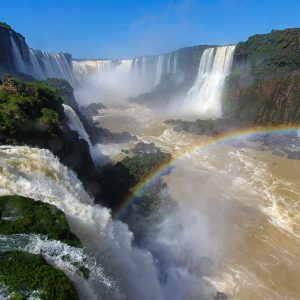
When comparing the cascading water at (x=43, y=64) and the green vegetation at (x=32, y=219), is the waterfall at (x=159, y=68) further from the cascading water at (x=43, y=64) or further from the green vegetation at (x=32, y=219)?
the green vegetation at (x=32, y=219)

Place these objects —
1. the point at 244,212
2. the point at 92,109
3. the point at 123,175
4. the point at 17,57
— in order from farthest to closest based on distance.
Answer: the point at 92,109 < the point at 17,57 < the point at 123,175 < the point at 244,212

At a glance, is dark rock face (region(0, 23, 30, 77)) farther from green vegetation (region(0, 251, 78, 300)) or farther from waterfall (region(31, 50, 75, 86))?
green vegetation (region(0, 251, 78, 300))

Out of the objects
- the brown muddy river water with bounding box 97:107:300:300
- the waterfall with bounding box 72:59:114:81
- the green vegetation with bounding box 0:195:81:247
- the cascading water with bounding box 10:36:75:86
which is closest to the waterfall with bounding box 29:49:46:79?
the cascading water with bounding box 10:36:75:86

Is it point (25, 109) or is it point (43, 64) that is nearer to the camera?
point (25, 109)

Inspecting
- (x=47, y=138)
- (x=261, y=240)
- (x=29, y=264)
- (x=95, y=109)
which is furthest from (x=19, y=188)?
(x=95, y=109)

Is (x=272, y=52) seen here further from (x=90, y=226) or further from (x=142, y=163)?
(x=90, y=226)

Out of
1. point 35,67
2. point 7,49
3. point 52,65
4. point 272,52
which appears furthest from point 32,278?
point 52,65

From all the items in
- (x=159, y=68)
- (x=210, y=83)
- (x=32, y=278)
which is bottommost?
(x=159, y=68)

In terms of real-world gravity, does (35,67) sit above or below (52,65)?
above

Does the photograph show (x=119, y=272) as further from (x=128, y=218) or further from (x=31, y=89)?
(x=31, y=89)
